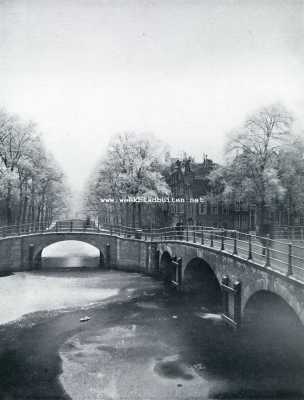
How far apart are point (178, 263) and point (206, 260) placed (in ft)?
15.9

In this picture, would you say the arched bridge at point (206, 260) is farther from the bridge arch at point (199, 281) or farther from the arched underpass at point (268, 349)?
the arched underpass at point (268, 349)

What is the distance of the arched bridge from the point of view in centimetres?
1180

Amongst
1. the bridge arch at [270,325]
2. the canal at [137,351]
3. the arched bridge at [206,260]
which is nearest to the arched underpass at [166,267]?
the arched bridge at [206,260]

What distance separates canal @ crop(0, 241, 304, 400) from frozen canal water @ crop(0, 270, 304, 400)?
29mm

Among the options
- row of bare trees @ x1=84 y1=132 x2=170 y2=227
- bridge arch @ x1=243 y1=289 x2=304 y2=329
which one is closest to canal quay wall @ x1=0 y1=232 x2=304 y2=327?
bridge arch @ x1=243 y1=289 x2=304 y2=329

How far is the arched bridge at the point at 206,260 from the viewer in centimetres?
1180

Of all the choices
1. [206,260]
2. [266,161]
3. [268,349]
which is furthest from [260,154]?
[268,349]

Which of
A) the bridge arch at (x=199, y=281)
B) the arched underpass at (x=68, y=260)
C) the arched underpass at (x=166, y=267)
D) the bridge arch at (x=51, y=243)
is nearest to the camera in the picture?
the bridge arch at (x=199, y=281)

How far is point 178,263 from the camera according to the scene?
915 inches

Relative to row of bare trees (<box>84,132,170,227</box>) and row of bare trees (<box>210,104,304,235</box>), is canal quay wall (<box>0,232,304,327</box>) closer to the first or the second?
row of bare trees (<box>84,132,170,227</box>)

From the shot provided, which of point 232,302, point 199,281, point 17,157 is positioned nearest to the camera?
point 232,302

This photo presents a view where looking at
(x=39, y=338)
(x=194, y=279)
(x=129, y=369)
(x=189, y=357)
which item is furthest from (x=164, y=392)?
(x=194, y=279)

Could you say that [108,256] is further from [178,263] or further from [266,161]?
[266,161]

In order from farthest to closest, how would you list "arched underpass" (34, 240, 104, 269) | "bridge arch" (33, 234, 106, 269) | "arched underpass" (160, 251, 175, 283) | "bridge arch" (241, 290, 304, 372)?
1. "arched underpass" (34, 240, 104, 269)
2. "bridge arch" (33, 234, 106, 269)
3. "arched underpass" (160, 251, 175, 283)
4. "bridge arch" (241, 290, 304, 372)
